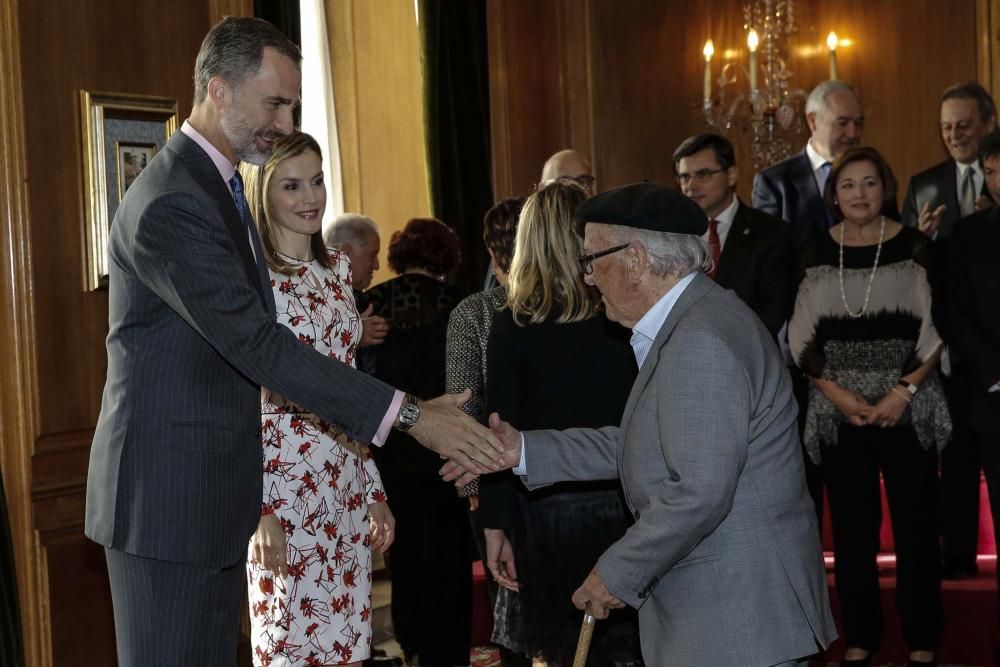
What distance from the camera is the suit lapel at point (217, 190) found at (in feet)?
7.75

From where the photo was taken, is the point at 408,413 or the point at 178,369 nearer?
the point at 178,369

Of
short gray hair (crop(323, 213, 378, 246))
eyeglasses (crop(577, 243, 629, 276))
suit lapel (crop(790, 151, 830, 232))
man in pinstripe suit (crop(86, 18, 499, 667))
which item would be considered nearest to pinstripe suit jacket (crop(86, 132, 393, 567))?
man in pinstripe suit (crop(86, 18, 499, 667))

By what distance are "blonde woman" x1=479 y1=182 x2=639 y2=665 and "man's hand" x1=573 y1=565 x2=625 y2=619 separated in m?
0.73

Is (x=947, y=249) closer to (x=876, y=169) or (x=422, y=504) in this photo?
(x=876, y=169)

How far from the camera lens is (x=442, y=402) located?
2725 mm

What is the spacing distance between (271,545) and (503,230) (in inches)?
50.2

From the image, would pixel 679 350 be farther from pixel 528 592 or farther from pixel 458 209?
pixel 458 209

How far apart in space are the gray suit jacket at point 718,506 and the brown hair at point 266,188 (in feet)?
3.87

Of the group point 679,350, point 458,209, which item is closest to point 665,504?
point 679,350

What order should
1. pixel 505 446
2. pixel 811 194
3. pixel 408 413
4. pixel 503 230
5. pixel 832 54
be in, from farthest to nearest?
pixel 832 54 < pixel 811 194 < pixel 503 230 < pixel 505 446 < pixel 408 413

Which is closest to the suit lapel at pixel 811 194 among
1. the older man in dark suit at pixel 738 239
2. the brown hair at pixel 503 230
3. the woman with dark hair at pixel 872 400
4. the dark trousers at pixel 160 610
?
the older man in dark suit at pixel 738 239

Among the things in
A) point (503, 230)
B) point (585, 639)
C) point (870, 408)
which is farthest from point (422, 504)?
point (585, 639)

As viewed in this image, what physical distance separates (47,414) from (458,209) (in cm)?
282

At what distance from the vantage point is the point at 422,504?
446 centimetres
